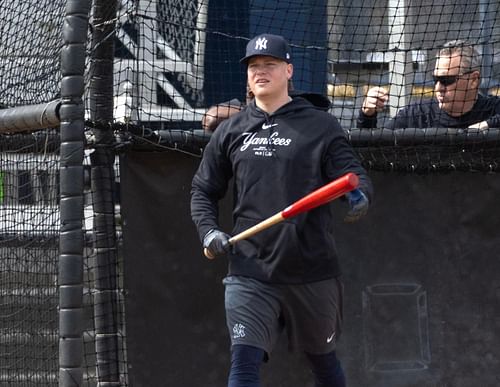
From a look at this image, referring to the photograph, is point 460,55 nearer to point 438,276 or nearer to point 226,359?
point 438,276

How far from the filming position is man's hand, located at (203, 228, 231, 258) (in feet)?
14.6

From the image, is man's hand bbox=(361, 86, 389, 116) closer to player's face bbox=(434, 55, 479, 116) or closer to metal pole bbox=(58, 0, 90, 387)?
player's face bbox=(434, 55, 479, 116)

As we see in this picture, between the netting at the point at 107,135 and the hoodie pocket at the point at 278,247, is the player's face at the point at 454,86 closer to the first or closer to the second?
the netting at the point at 107,135

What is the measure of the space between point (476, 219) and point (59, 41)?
2.52 metres

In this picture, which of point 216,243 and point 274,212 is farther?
point 274,212

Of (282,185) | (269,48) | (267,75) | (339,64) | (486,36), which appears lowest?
(282,185)

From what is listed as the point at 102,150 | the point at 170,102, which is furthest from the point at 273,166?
the point at 170,102

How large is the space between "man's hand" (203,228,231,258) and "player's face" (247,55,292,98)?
72cm

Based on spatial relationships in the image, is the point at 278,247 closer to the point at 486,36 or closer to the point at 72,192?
→ the point at 72,192

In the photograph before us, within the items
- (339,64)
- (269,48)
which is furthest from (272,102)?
(339,64)

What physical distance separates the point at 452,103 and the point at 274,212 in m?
1.58

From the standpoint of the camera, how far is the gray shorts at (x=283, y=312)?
454cm

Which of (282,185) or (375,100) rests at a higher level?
(375,100)

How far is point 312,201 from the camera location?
13.8 ft
